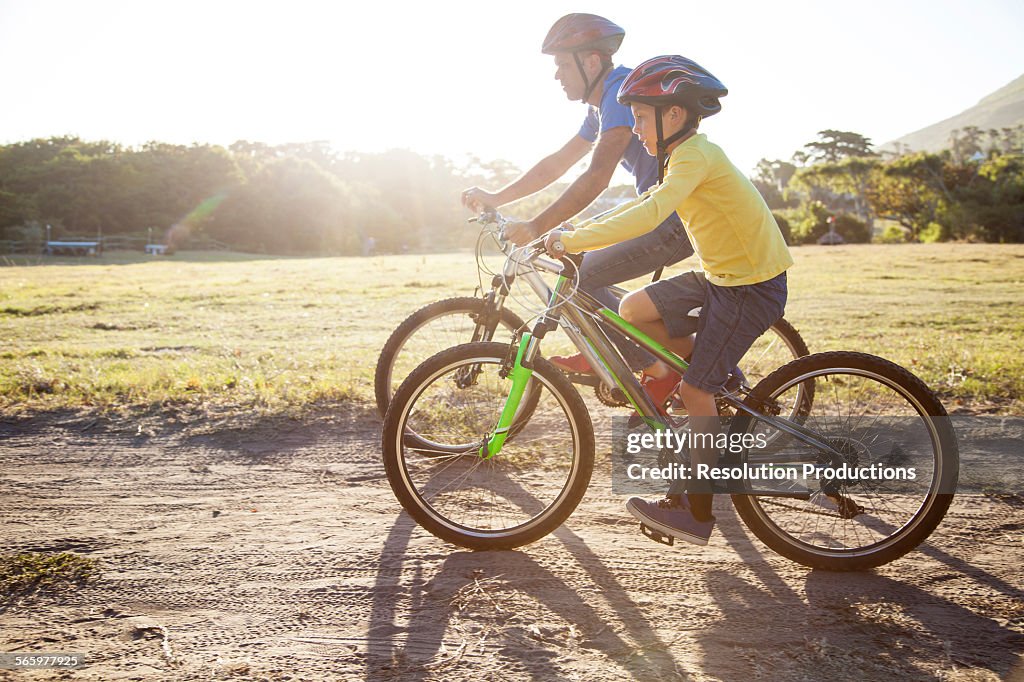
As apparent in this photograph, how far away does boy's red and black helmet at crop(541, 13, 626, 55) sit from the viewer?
438 cm

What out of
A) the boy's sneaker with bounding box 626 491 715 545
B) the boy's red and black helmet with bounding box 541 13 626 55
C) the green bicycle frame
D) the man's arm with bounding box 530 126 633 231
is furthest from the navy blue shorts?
the boy's red and black helmet with bounding box 541 13 626 55

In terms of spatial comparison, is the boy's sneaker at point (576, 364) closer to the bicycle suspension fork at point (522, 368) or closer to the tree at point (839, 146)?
the bicycle suspension fork at point (522, 368)

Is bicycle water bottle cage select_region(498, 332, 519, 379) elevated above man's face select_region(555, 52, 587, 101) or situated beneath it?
situated beneath

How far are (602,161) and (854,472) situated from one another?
208 centimetres

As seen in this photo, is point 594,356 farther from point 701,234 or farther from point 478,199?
point 478,199

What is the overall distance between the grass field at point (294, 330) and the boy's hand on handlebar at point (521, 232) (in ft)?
9.16

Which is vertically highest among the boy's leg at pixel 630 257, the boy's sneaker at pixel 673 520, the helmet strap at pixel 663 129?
the helmet strap at pixel 663 129

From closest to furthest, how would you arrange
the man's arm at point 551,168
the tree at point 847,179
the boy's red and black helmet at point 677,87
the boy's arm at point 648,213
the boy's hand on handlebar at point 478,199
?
1. the boy's arm at point 648,213
2. the boy's red and black helmet at point 677,87
3. the boy's hand on handlebar at point 478,199
4. the man's arm at point 551,168
5. the tree at point 847,179

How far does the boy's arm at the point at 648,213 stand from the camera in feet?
10.2

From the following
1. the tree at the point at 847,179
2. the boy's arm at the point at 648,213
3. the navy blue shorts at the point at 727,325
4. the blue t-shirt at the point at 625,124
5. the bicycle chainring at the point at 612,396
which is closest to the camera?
the boy's arm at the point at 648,213

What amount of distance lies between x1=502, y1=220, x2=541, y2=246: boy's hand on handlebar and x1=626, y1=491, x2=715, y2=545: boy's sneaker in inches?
52.8

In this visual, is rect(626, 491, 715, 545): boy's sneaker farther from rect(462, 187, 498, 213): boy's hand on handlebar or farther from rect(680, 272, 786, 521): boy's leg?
rect(462, 187, 498, 213): boy's hand on handlebar

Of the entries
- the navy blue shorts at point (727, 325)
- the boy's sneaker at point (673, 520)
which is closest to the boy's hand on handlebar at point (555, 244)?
the navy blue shorts at point (727, 325)

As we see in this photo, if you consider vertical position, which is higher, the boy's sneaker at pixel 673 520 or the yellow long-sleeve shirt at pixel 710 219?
the yellow long-sleeve shirt at pixel 710 219
